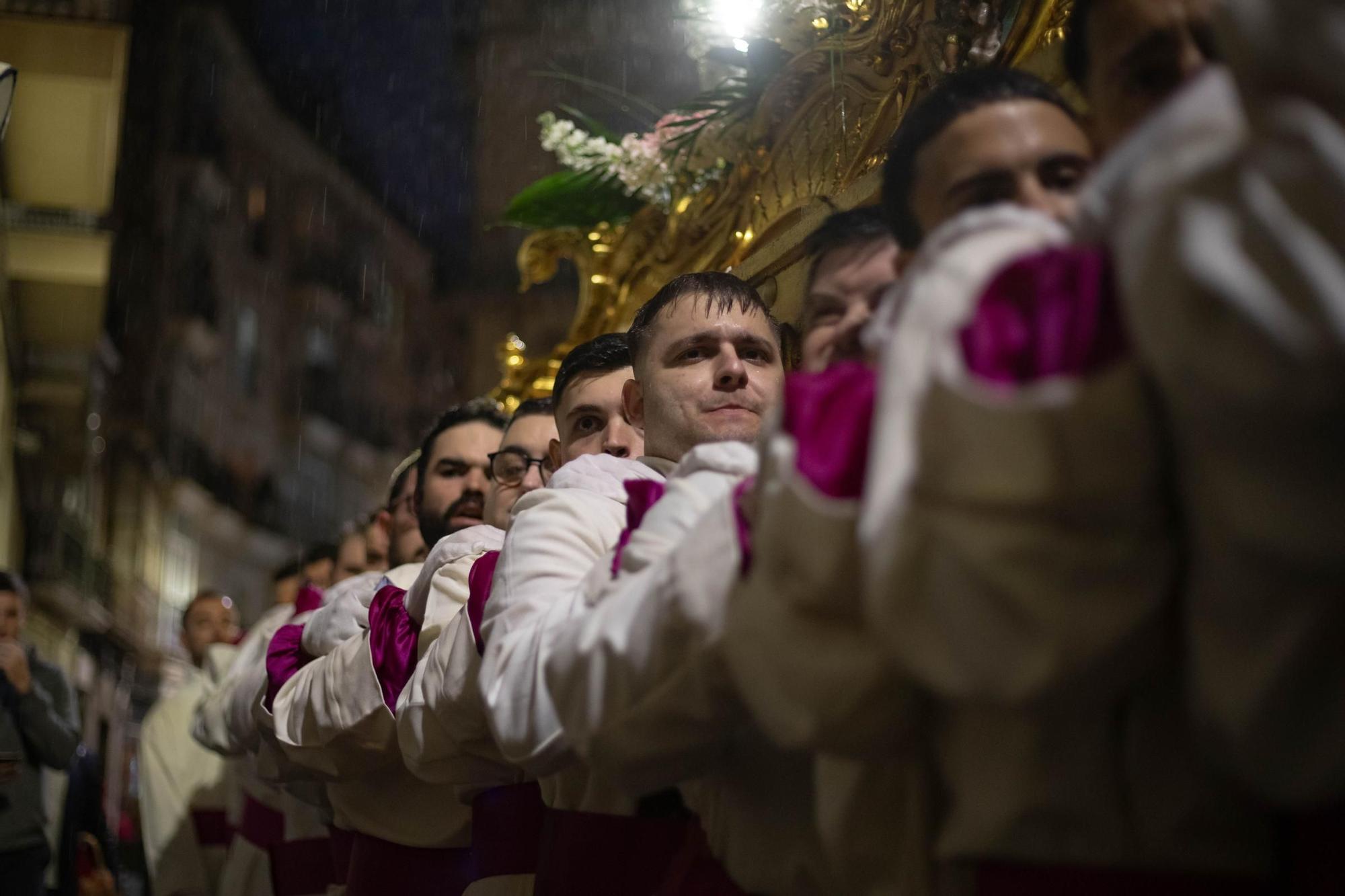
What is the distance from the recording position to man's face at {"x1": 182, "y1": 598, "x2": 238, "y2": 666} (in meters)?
6.85

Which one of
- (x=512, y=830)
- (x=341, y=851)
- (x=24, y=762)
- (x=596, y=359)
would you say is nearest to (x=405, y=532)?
(x=341, y=851)

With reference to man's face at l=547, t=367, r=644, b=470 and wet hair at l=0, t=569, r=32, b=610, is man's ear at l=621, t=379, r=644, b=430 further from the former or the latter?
wet hair at l=0, t=569, r=32, b=610

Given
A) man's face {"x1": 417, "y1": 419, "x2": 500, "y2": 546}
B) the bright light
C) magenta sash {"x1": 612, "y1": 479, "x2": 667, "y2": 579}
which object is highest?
the bright light

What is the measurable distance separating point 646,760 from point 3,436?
450 inches

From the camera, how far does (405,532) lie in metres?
3.95

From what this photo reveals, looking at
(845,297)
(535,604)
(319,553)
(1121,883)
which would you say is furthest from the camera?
(319,553)

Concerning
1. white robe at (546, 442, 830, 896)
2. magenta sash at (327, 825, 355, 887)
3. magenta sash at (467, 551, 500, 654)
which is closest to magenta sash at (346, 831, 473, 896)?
magenta sash at (327, 825, 355, 887)

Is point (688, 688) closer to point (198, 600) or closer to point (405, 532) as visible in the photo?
point (405, 532)

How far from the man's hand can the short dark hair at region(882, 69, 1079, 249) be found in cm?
398

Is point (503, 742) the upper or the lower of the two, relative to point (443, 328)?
upper

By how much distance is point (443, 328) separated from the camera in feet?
112

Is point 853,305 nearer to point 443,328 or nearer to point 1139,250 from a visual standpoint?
point 1139,250

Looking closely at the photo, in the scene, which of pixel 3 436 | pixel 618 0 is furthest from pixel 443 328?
pixel 618 0

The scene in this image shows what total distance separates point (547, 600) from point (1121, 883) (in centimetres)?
84
